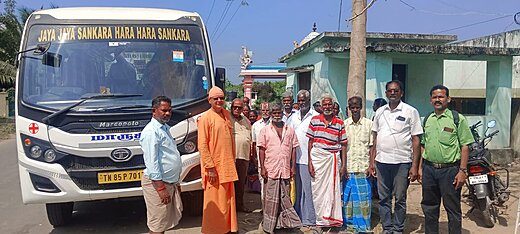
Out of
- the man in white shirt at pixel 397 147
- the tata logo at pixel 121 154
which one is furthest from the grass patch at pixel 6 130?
the man in white shirt at pixel 397 147

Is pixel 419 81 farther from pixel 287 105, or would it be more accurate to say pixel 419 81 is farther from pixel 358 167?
pixel 358 167

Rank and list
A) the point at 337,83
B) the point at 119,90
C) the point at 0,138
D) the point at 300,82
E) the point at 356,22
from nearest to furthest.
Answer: the point at 119,90 → the point at 356,22 → the point at 337,83 → the point at 300,82 → the point at 0,138

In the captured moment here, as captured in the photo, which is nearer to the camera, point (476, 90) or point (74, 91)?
point (74, 91)

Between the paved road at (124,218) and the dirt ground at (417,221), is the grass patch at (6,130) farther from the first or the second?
the dirt ground at (417,221)

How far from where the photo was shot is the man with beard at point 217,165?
4473mm

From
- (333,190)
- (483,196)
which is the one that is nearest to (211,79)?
(333,190)

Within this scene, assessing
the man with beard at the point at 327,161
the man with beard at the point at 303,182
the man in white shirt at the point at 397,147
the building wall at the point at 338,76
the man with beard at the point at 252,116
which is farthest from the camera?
the building wall at the point at 338,76

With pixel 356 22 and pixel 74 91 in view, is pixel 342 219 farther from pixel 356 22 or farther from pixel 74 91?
pixel 74 91

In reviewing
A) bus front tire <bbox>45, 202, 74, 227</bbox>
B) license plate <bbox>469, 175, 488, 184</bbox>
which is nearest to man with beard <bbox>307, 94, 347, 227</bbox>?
license plate <bbox>469, 175, 488, 184</bbox>

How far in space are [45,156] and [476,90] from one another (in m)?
13.1

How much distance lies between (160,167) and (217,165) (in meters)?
0.91

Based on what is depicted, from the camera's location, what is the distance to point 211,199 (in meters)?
4.59

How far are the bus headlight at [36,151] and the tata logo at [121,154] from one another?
726mm

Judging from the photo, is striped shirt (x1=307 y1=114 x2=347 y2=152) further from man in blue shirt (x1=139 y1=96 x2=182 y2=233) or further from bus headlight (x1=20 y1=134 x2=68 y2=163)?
bus headlight (x1=20 y1=134 x2=68 y2=163)
